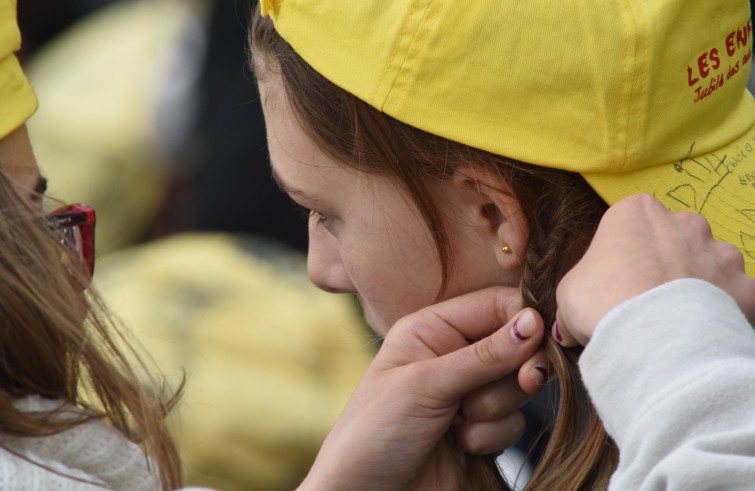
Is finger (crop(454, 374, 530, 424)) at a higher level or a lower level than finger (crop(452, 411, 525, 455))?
higher

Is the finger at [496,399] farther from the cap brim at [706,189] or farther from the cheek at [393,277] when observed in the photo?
the cap brim at [706,189]

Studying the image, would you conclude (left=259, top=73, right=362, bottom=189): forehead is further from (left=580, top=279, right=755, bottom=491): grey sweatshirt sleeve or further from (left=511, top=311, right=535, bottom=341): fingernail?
(left=580, top=279, right=755, bottom=491): grey sweatshirt sleeve

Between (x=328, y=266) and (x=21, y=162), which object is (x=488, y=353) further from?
(x=21, y=162)

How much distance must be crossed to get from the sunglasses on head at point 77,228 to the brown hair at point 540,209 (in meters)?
0.36

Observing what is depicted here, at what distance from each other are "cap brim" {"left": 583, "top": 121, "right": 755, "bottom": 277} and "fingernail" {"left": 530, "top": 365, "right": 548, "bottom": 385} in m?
0.23

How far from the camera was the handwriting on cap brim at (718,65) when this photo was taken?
1.24m

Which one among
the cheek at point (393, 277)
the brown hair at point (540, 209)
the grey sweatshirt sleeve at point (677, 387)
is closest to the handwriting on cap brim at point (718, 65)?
the brown hair at point (540, 209)

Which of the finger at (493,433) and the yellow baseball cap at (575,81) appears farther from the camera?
the finger at (493,433)

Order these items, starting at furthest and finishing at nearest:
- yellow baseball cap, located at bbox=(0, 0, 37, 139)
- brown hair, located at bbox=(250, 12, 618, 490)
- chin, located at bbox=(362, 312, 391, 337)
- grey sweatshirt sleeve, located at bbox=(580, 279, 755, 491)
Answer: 1. chin, located at bbox=(362, 312, 391, 337)
2. yellow baseball cap, located at bbox=(0, 0, 37, 139)
3. brown hair, located at bbox=(250, 12, 618, 490)
4. grey sweatshirt sleeve, located at bbox=(580, 279, 755, 491)

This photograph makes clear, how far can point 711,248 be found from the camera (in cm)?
114

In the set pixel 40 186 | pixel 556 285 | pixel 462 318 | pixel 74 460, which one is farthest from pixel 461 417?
pixel 40 186

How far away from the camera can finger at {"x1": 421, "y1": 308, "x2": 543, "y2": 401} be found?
129cm

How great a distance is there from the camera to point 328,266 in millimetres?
1591

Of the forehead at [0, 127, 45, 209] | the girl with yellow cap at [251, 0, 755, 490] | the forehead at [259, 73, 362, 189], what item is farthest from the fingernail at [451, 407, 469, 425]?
the forehead at [0, 127, 45, 209]
